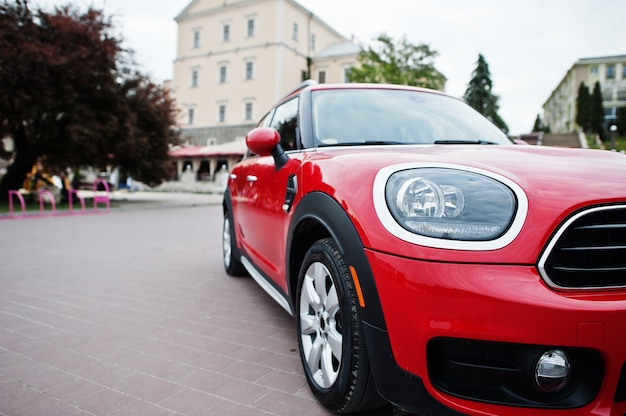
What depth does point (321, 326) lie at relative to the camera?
2113 mm

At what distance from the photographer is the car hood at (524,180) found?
4.79ft

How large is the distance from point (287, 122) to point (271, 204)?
743 millimetres

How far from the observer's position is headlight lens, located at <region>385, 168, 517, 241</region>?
1.52 metres

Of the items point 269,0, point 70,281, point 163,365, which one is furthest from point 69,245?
point 269,0

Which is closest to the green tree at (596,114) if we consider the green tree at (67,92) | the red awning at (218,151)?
the red awning at (218,151)

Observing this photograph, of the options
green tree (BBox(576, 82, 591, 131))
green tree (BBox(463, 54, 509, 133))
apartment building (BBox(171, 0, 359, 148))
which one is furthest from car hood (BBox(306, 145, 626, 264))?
green tree (BBox(576, 82, 591, 131))

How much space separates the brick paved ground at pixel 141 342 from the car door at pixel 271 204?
19.6 inches

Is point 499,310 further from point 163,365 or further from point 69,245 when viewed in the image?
point 69,245

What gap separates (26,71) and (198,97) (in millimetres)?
35500

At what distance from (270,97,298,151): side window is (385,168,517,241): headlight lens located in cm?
137

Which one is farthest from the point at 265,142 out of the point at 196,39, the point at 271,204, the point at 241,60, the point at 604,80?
the point at 604,80

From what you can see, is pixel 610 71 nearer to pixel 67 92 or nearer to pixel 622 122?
pixel 622 122

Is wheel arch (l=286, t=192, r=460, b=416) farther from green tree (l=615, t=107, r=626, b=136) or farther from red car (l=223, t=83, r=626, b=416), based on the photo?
green tree (l=615, t=107, r=626, b=136)

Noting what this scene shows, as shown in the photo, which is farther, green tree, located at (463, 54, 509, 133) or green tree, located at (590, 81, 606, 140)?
green tree, located at (463, 54, 509, 133)
